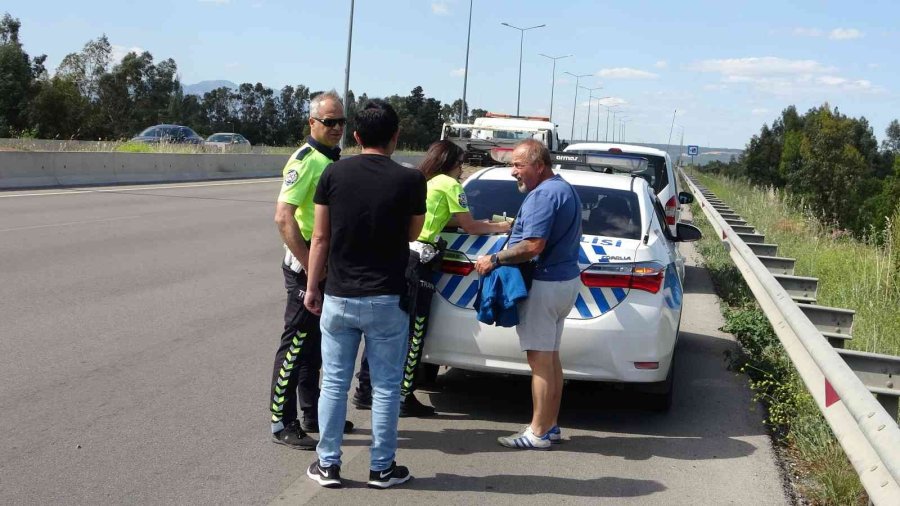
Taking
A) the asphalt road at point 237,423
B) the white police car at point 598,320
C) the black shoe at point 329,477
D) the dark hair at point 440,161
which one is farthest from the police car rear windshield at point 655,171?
the black shoe at point 329,477

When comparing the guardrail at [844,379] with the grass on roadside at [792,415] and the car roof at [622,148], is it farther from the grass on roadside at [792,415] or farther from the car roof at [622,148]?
the car roof at [622,148]

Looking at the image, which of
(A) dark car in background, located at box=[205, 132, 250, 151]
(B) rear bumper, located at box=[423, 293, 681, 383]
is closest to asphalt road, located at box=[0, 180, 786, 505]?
(B) rear bumper, located at box=[423, 293, 681, 383]

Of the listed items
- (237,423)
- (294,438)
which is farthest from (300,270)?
(237,423)

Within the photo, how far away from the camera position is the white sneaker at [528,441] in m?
5.74

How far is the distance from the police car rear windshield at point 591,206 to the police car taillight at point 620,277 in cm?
65

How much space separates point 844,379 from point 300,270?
2753 mm

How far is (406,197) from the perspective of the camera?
4.77 m

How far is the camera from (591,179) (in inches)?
296

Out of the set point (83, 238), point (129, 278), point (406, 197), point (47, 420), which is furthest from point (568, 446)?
point (83, 238)

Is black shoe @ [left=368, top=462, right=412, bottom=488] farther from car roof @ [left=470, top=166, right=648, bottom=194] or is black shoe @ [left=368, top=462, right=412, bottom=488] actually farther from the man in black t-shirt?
car roof @ [left=470, top=166, right=648, bottom=194]

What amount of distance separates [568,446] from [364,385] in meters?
1.42

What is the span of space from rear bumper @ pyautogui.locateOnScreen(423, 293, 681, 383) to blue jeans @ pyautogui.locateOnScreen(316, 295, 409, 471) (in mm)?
1263

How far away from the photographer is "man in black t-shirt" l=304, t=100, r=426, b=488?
4730 millimetres

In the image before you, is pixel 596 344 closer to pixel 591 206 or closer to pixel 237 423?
pixel 591 206
